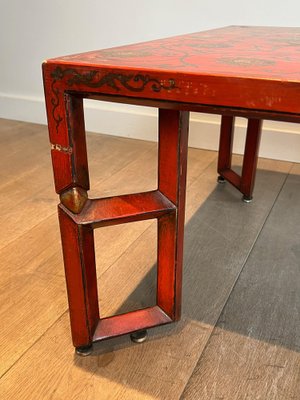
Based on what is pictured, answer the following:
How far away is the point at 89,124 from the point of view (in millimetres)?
1899

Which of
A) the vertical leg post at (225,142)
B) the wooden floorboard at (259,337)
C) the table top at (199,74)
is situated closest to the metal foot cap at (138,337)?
the wooden floorboard at (259,337)

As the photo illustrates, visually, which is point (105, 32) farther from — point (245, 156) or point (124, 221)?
point (124, 221)

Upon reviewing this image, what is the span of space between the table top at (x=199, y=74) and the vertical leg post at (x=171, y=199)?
93mm

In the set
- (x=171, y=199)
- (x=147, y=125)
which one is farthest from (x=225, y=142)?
(x=171, y=199)

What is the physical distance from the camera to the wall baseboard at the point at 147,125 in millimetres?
1558

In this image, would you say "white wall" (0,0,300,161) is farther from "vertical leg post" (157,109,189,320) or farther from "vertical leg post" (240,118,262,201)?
"vertical leg post" (157,109,189,320)

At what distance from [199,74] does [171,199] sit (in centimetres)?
24

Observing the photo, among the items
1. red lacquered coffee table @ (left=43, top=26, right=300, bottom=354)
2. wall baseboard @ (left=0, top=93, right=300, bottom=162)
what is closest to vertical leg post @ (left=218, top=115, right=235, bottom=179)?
wall baseboard @ (left=0, top=93, right=300, bottom=162)

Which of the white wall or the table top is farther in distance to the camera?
the white wall

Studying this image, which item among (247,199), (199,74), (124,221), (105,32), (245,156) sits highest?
(199,74)

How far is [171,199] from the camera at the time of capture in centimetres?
66

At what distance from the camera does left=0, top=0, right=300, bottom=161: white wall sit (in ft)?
Answer: 4.89

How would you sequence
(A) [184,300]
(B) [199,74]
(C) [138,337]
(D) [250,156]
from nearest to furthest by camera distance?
(B) [199,74] < (C) [138,337] < (A) [184,300] < (D) [250,156]

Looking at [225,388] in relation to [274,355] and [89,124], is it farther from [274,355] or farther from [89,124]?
[89,124]
